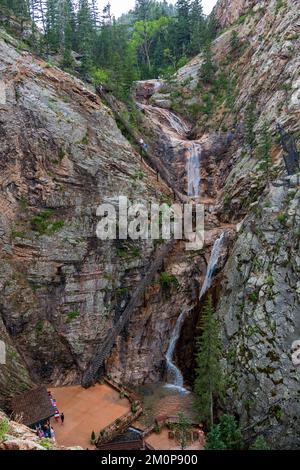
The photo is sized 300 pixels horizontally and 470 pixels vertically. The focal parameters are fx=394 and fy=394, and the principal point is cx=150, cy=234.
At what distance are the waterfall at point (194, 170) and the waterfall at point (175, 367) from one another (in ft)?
54.8

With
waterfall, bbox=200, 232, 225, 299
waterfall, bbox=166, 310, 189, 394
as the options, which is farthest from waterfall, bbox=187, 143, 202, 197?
waterfall, bbox=166, 310, 189, 394

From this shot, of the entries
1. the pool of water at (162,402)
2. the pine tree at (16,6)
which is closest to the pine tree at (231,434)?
the pool of water at (162,402)

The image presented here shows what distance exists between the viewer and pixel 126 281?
36344 millimetres

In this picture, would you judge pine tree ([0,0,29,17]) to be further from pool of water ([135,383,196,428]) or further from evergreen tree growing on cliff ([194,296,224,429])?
pool of water ([135,383,196,428])

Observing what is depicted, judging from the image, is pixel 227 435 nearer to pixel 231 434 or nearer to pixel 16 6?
pixel 231 434

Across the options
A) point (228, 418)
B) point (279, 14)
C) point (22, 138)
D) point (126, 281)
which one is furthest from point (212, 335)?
point (279, 14)

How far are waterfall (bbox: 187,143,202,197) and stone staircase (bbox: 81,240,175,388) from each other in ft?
37.3

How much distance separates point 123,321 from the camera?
34.8 metres

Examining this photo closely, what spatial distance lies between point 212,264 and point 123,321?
9799 mm

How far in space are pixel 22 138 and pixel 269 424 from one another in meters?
30.1

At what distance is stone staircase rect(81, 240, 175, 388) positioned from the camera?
32844 mm

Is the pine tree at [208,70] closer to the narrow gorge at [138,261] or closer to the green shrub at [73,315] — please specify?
the narrow gorge at [138,261]

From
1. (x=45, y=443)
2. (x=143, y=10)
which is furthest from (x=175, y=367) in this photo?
(x=143, y=10)

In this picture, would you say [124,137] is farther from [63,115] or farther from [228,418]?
[228,418]
